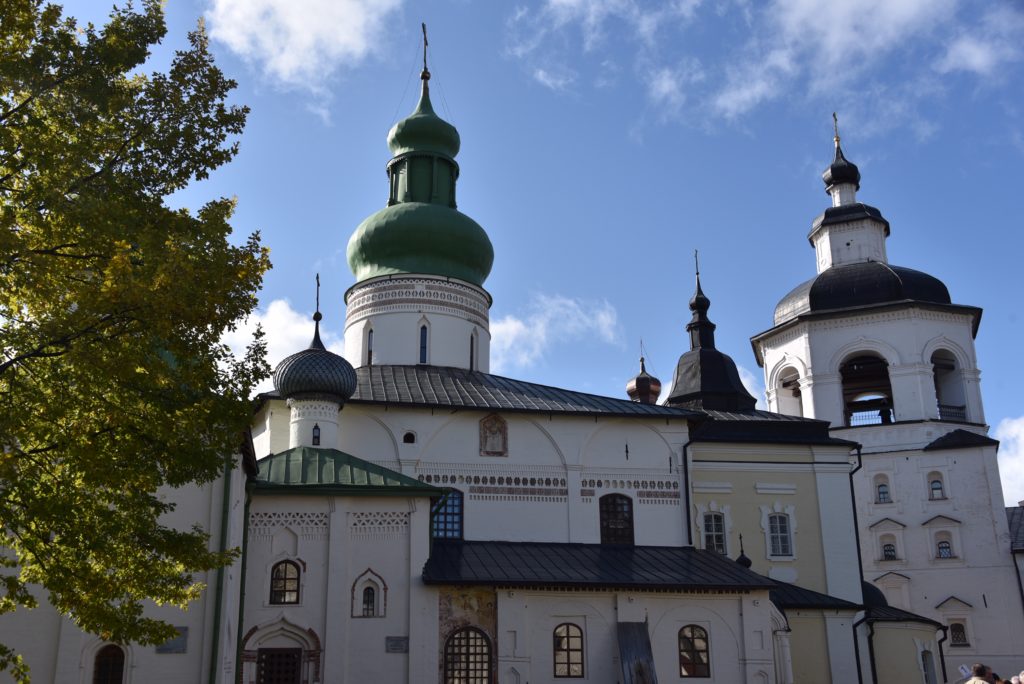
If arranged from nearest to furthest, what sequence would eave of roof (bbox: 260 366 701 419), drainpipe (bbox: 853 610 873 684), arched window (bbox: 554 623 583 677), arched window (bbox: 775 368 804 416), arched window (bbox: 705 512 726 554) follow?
arched window (bbox: 554 623 583 677) → eave of roof (bbox: 260 366 701 419) → drainpipe (bbox: 853 610 873 684) → arched window (bbox: 705 512 726 554) → arched window (bbox: 775 368 804 416)

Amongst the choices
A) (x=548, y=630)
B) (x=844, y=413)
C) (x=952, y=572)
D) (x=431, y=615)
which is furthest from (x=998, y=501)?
(x=431, y=615)

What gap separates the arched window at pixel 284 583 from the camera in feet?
57.2

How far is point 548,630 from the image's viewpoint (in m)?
18.2

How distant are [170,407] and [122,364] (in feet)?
2.11

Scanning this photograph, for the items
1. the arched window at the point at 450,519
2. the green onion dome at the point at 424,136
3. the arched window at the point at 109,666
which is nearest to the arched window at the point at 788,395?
the green onion dome at the point at 424,136

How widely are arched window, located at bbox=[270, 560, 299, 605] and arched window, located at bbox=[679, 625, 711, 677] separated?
22.3ft

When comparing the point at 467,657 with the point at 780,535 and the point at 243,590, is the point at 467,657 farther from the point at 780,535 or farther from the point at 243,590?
the point at 780,535

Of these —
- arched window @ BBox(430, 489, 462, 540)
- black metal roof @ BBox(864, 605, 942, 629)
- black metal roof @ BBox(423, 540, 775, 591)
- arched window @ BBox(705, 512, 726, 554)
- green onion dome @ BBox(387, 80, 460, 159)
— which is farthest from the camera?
green onion dome @ BBox(387, 80, 460, 159)

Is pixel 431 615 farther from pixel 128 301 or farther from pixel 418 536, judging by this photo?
pixel 128 301

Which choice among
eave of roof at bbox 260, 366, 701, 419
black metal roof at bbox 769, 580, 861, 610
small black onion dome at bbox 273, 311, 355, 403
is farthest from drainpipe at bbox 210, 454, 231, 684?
black metal roof at bbox 769, 580, 861, 610

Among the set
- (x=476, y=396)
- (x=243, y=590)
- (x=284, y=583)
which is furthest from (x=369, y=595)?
(x=476, y=396)

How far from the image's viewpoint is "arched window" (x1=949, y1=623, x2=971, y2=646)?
26969mm

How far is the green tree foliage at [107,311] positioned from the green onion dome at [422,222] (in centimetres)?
1539

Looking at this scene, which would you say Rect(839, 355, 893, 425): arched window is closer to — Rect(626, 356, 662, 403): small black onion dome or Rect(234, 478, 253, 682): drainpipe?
Rect(626, 356, 662, 403): small black onion dome
